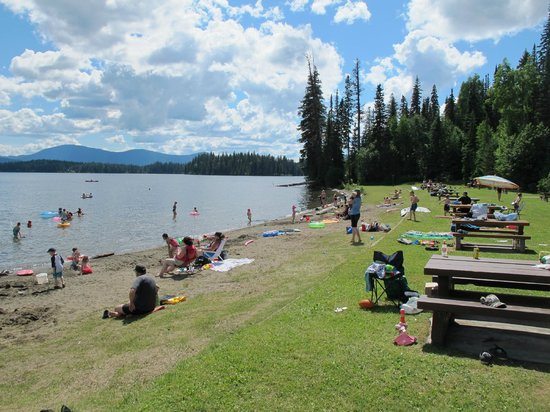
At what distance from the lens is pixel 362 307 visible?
8.14 m

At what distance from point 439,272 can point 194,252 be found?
11520 mm

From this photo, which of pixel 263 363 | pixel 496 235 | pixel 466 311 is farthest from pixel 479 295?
pixel 496 235

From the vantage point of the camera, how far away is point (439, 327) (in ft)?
20.2

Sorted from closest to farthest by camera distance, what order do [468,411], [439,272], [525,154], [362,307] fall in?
[468,411] < [439,272] < [362,307] < [525,154]

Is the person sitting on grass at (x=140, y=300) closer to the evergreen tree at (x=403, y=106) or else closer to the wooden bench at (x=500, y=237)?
the wooden bench at (x=500, y=237)

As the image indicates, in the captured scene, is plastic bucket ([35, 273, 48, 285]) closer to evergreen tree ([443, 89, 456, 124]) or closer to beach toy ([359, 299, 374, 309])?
beach toy ([359, 299, 374, 309])

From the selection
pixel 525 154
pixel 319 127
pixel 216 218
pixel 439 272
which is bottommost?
pixel 216 218

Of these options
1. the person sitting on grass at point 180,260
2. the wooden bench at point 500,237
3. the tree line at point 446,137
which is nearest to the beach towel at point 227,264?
the person sitting on grass at point 180,260

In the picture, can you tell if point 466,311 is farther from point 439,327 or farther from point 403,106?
point 403,106

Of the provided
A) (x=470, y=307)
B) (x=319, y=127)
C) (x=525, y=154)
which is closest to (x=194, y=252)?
(x=470, y=307)

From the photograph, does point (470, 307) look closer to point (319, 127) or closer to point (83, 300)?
point (83, 300)

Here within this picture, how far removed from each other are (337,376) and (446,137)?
7442cm

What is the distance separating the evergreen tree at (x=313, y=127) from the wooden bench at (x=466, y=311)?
72.7 m

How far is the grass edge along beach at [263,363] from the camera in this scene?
506 centimetres
